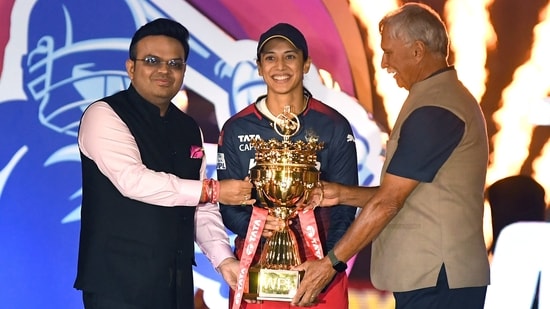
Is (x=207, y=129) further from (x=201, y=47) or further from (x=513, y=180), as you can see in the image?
(x=513, y=180)

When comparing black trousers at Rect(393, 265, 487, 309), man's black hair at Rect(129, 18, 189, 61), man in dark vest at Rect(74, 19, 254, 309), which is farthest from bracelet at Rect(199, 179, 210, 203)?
Result: black trousers at Rect(393, 265, 487, 309)

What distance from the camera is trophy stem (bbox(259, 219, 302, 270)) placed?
3.42m

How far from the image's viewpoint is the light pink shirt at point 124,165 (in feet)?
11.2

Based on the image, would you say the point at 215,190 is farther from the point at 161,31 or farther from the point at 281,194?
the point at 161,31

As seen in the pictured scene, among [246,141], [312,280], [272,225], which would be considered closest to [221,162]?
[246,141]

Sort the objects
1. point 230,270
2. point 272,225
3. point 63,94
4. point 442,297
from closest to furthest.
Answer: point 442,297 → point 272,225 → point 230,270 → point 63,94

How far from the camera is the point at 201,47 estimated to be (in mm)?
4844

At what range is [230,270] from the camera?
359 centimetres

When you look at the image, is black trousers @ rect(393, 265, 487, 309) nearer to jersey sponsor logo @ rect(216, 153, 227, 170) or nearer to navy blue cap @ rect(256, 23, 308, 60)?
jersey sponsor logo @ rect(216, 153, 227, 170)

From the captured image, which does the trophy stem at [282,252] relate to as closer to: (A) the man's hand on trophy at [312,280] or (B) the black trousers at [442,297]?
(A) the man's hand on trophy at [312,280]

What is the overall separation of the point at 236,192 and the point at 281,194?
0.54ft

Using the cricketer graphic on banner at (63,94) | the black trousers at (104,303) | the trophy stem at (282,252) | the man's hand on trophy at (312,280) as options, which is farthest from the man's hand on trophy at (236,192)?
the cricketer graphic on banner at (63,94)

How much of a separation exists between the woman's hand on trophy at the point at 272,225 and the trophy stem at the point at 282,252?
0.6 inches

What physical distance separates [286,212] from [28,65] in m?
1.95
